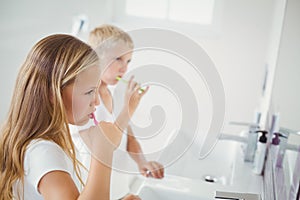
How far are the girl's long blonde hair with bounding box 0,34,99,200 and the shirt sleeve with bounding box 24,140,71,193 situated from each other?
0.05ft

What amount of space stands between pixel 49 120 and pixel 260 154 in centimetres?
64

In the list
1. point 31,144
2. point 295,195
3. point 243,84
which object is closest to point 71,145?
point 31,144

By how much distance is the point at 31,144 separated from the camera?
875 mm

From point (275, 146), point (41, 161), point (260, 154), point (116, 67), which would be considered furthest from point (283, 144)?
point (116, 67)

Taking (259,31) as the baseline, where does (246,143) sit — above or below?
below

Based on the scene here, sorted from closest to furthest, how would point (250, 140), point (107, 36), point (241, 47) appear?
point (250, 140), point (107, 36), point (241, 47)

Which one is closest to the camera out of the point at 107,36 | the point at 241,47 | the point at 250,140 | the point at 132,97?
the point at 132,97

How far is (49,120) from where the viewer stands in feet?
2.98

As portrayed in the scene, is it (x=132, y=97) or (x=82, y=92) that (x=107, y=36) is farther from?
(x=82, y=92)

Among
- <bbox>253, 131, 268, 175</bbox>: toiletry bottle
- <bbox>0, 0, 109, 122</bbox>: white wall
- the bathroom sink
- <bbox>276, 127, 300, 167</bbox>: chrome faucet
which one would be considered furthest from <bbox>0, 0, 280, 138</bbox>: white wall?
<bbox>276, 127, 300, 167</bbox>: chrome faucet

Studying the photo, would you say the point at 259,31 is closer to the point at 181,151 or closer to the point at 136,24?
the point at 136,24

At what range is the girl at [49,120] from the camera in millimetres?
854

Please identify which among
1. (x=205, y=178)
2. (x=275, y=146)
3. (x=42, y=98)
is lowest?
(x=205, y=178)

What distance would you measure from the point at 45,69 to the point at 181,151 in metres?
0.46
